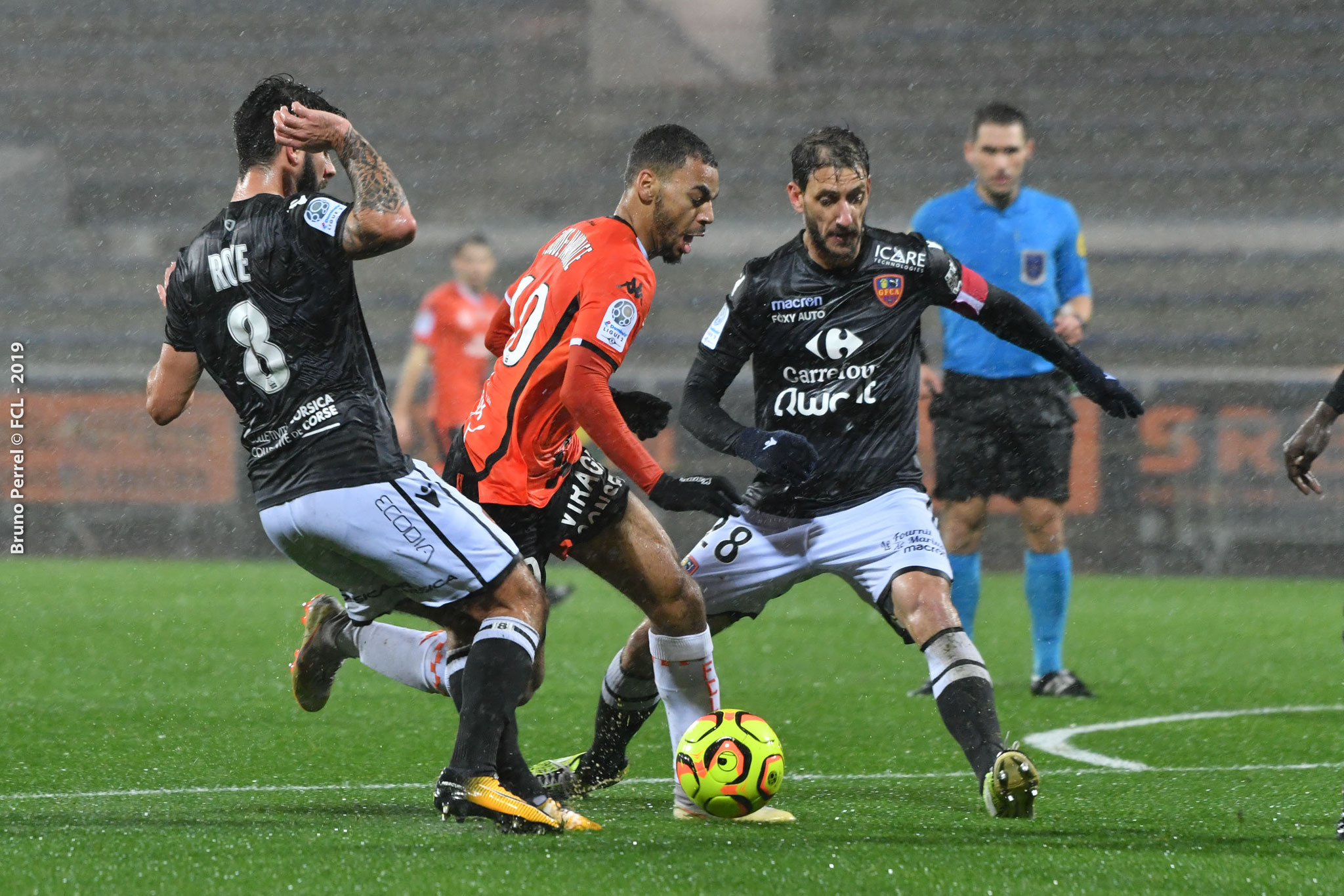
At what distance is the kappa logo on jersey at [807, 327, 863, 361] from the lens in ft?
14.8

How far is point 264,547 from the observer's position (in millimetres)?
12453

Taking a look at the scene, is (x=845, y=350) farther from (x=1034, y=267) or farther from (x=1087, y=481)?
(x=1087, y=481)

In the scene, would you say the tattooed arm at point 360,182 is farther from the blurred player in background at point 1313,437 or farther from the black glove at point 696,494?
the blurred player in background at point 1313,437

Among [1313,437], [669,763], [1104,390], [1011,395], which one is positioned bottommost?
[669,763]

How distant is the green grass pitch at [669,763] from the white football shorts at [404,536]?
57 cm

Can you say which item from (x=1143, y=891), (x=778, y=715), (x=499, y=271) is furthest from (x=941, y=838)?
(x=499, y=271)

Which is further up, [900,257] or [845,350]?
[900,257]

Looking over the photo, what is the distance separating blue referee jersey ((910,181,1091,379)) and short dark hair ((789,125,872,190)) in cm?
245

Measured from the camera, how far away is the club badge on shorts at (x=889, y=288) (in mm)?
4543

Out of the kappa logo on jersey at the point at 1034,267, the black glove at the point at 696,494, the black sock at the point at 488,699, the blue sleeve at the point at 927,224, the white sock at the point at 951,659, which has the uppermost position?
the blue sleeve at the point at 927,224

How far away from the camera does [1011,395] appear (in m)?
6.76

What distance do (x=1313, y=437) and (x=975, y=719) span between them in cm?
103

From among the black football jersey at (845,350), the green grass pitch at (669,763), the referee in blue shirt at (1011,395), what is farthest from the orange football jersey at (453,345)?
the black football jersey at (845,350)

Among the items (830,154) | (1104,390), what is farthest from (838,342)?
(1104,390)
